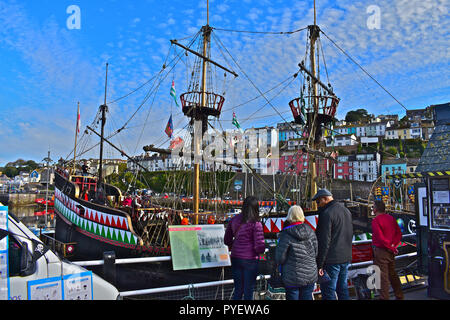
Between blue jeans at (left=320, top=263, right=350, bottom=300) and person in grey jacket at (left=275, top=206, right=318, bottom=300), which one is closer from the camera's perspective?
person in grey jacket at (left=275, top=206, right=318, bottom=300)

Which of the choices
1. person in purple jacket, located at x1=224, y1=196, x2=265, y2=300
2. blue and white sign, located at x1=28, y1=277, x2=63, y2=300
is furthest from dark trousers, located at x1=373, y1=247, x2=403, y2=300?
blue and white sign, located at x1=28, y1=277, x2=63, y2=300

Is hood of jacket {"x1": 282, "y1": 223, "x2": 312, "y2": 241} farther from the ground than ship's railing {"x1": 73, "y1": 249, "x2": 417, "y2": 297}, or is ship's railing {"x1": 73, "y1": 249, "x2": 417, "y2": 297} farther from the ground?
hood of jacket {"x1": 282, "y1": 223, "x2": 312, "y2": 241}

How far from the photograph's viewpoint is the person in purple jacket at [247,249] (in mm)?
4484

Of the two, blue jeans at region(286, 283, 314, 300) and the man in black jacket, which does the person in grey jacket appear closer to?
blue jeans at region(286, 283, 314, 300)

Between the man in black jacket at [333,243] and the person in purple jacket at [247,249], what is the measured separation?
2.71 feet

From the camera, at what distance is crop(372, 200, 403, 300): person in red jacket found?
5262 millimetres

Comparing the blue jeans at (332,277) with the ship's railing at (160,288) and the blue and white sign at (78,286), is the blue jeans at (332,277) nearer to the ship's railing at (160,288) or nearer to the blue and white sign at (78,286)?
the ship's railing at (160,288)

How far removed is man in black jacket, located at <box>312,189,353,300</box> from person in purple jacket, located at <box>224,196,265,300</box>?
2.71ft

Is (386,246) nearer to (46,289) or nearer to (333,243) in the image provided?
(333,243)

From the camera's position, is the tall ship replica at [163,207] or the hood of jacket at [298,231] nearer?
the hood of jacket at [298,231]

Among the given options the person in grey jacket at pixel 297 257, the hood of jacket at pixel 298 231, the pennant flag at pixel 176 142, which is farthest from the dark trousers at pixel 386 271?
the pennant flag at pixel 176 142

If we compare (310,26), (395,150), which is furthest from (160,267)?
(395,150)
